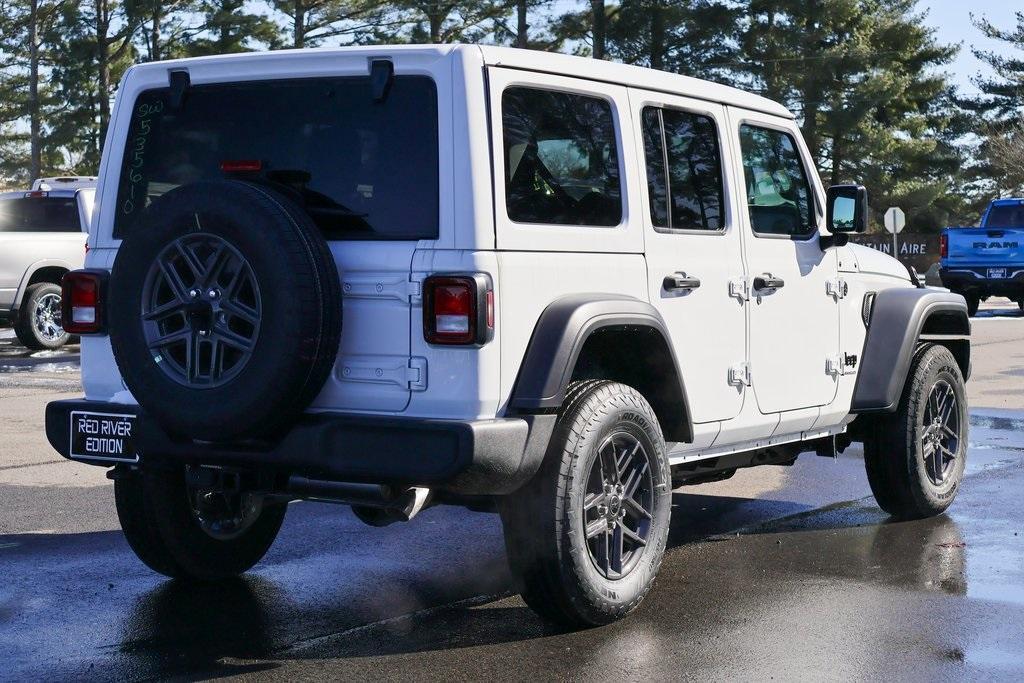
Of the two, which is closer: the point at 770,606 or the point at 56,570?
the point at 770,606

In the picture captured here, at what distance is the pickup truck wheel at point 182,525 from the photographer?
557 centimetres

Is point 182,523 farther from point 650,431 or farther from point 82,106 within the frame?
point 82,106

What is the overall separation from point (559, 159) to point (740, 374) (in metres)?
1.37

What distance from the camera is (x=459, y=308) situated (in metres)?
4.57

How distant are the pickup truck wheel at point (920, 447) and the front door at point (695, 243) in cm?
142

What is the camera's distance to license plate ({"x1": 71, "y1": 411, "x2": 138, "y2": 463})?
5.03 meters

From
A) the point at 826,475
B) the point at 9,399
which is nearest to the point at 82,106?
the point at 9,399

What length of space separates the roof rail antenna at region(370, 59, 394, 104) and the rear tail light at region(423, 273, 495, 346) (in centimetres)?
67

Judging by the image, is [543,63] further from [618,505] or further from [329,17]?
[329,17]

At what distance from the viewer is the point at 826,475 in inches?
340

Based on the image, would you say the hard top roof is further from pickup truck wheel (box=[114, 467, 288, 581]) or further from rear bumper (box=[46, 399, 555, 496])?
pickup truck wheel (box=[114, 467, 288, 581])

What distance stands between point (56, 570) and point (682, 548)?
2.66m

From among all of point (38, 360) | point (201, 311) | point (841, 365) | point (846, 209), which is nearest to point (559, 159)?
point (201, 311)

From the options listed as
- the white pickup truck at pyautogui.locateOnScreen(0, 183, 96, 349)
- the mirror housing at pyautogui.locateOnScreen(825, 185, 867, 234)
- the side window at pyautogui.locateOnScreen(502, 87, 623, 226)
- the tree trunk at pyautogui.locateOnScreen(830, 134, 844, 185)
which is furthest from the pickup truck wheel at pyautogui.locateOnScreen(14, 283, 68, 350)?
the tree trunk at pyautogui.locateOnScreen(830, 134, 844, 185)
